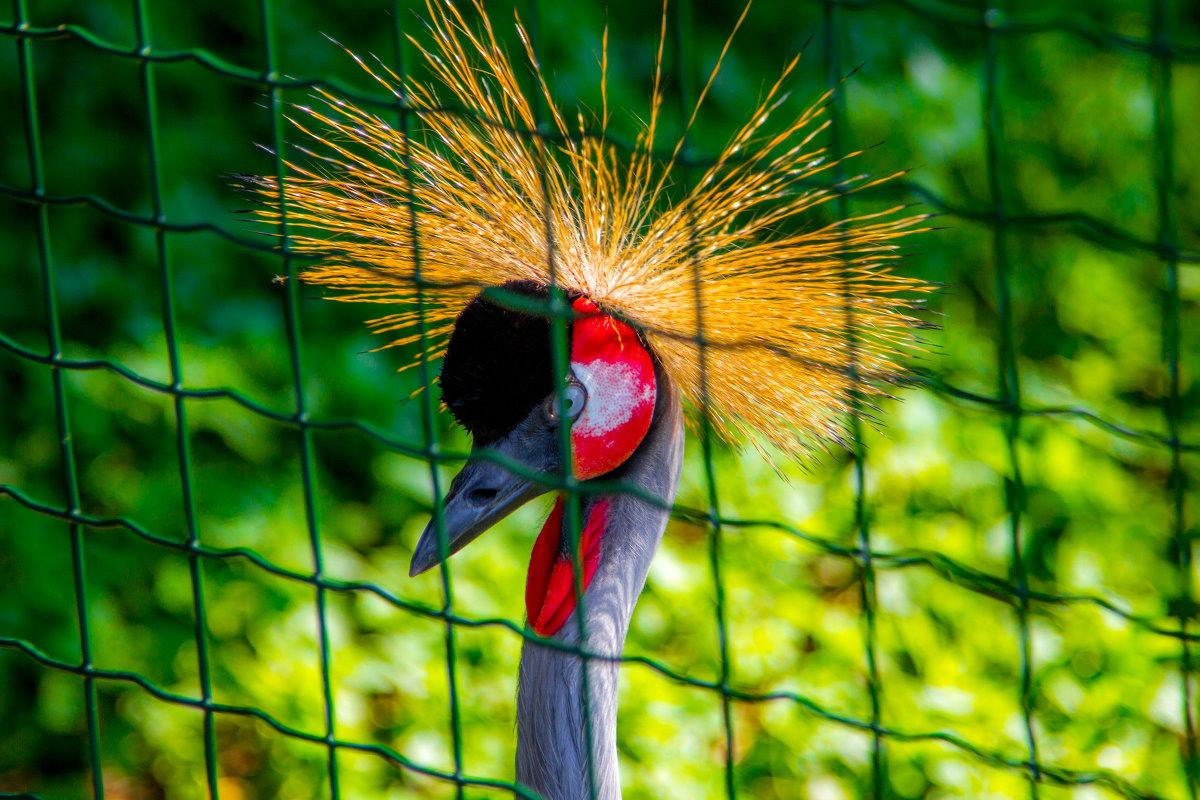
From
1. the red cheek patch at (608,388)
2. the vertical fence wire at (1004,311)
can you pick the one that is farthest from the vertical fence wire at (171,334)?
the vertical fence wire at (1004,311)

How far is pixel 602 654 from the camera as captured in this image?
109 cm

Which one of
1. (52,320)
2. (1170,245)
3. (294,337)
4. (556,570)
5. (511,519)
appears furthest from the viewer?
(511,519)

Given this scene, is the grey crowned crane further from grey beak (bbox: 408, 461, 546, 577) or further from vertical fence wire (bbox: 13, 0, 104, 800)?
vertical fence wire (bbox: 13, 0, 104, 800)

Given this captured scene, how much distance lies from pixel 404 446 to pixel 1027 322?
214 cm

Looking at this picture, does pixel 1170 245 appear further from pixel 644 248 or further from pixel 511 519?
pixel 511 519

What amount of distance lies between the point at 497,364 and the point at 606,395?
0.11 metres

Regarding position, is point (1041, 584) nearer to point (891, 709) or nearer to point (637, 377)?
point (891, 709)

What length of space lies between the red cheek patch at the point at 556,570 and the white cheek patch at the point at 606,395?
9 cm

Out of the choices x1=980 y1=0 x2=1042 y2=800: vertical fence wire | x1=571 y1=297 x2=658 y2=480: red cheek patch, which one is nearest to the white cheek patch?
x1=571 y1=297 x2=658 y2=480: red cheek patch

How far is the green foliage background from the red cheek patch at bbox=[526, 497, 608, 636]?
393 mm

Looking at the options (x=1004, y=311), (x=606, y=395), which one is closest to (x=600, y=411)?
(x=606, y=395)

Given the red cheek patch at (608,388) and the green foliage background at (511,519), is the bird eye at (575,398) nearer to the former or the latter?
the red cheek patch at (608,388)

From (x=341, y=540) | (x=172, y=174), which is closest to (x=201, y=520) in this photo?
(x=341, y=540)

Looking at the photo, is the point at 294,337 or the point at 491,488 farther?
the point at 491,488
